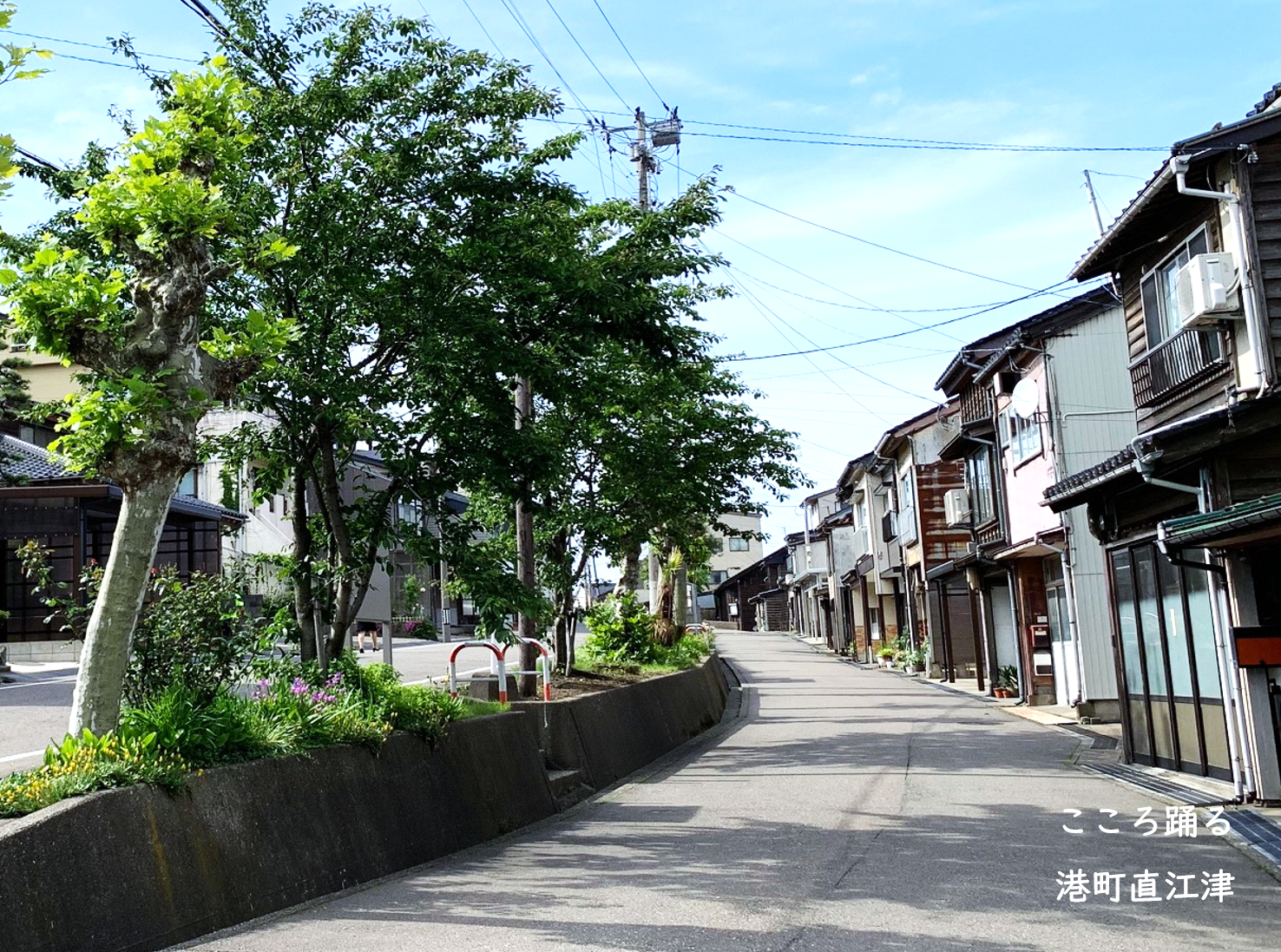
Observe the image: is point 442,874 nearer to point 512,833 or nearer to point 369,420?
point 512,833

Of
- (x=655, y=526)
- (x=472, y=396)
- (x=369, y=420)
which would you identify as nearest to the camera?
(x=369, y=420)

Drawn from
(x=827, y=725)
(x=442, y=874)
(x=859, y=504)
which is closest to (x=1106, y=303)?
(x=827, y=725)

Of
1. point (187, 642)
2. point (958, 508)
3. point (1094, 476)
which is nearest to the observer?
point (187, 642)

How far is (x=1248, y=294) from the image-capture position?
13.0 metres

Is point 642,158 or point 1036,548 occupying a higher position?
point 642,158

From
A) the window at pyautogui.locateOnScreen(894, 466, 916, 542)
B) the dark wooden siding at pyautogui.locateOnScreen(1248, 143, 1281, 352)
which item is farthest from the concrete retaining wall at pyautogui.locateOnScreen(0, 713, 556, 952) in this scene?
the window at pyautogui.locateOnScreen(894, 466, 916, 542)

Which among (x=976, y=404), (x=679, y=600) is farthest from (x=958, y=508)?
(x=679, y=600)

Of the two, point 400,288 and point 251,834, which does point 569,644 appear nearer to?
point 400,288

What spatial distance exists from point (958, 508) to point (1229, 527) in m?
21.7

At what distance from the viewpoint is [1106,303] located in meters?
23.4

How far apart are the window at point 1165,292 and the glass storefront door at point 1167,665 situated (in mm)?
2771

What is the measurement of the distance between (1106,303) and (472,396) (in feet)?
50.1

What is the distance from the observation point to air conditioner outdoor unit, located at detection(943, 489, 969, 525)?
31625 millimetres

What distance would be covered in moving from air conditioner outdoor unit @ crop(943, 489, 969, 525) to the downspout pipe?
18587 millimetres
